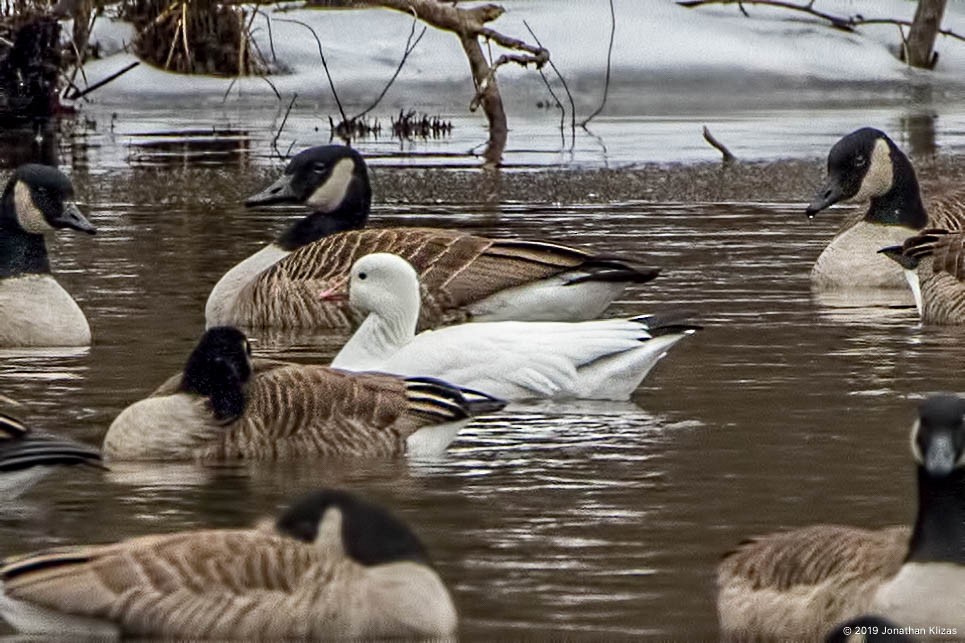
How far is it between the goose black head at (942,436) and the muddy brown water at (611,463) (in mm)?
818

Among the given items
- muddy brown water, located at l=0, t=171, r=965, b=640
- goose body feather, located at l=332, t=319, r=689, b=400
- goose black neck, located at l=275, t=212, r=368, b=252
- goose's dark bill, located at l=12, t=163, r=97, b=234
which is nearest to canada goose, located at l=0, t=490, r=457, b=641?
muddy brown water, located at l=0, t=171, r=965, b=640

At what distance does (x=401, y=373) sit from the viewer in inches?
393

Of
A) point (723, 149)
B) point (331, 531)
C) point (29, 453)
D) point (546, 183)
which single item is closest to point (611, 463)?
point (29, 453)

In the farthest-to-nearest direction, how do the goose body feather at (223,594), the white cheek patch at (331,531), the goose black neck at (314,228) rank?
1. the goose black neck at (314,228)
2. the white cheek patch at (331,531)
3. the goose body feather at (223,594)

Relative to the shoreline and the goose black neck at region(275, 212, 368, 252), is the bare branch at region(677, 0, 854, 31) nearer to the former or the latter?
the shoreline

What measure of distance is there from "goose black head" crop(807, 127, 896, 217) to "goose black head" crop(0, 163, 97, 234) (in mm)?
5027

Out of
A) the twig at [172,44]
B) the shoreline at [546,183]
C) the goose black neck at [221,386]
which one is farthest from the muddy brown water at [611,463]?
the twig at [172,44]

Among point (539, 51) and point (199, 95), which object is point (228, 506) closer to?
→ point (539, 51)

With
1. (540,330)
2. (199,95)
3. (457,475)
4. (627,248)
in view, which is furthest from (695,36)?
(457,475)

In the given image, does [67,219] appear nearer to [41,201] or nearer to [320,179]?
[41,201]

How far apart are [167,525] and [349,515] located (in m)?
2.11

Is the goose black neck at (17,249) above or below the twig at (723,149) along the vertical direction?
above

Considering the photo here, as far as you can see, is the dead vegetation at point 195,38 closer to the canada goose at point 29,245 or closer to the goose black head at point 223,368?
the canada goose at point 29,245

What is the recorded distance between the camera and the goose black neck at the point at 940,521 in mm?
6020
